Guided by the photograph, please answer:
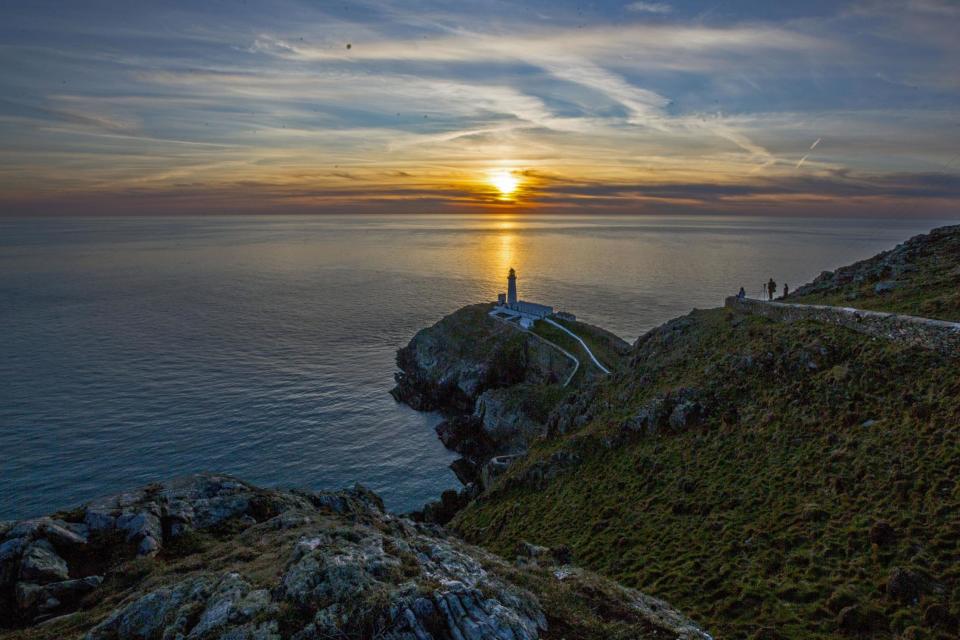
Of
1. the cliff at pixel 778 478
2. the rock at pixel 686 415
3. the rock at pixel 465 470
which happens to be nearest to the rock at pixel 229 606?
the cliff at pixel 778 478

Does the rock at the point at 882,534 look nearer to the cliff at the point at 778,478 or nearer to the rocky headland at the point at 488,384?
the cliff at the point at 778,478

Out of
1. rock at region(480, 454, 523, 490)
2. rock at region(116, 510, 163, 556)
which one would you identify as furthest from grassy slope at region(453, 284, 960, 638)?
rock at region(116, 510, 163, 556)

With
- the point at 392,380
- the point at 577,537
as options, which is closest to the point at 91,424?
the point at 392,380

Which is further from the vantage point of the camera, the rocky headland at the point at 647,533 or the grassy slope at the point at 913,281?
the grassy slope at the point at 913,281

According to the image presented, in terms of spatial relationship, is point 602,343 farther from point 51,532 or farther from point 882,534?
point 51,532

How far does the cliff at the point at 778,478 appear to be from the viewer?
15023 mm

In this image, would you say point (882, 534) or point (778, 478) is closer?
point (882, 534)

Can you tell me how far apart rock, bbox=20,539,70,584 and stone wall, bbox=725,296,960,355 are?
36.1m

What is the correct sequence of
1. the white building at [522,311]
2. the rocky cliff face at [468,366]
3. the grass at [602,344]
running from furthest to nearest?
the white building at [522,311] → the rocky cliff face at [468,366] → the grass at [602,344]

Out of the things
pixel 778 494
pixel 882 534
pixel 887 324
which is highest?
pixel 887 324

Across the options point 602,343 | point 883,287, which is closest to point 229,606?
point 883,287

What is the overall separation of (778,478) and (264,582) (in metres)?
20.9

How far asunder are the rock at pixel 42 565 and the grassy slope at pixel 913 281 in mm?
38753

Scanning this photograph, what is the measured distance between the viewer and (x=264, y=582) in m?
13.1
